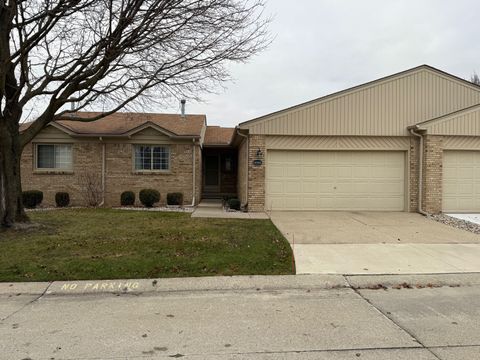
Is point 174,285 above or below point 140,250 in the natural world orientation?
below

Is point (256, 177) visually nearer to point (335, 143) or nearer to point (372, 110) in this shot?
point (335, 143)

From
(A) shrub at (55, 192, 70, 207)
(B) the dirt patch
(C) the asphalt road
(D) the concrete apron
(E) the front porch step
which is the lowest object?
(C) the asphalt road

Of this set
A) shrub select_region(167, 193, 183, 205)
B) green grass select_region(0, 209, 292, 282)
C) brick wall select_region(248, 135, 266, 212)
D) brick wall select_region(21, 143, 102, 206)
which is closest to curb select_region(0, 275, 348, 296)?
green grass select_region(0, 209, 292, 282)

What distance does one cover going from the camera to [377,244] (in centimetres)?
879

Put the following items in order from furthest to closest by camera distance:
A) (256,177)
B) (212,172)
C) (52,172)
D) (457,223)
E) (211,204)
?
(212,172)
(211,204)
(52,172)
(256,177)
(457,223)

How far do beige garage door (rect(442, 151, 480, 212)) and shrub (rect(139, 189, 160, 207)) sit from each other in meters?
10.9

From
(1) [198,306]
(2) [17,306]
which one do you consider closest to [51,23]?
(2) [17,306]

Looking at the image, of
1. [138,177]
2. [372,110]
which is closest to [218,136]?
[138,177]

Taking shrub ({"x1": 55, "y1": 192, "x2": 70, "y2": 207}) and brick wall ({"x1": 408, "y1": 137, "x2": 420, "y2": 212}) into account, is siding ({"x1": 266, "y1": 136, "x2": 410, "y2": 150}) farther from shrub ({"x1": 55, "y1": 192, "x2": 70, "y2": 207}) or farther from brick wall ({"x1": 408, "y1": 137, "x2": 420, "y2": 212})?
shrub ({"x1": 55, "y1": 192, "x2": 70, "y2": 207})

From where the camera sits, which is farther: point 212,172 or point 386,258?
point 212,172

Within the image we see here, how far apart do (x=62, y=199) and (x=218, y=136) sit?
29.2ft

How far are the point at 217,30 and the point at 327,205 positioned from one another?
7323mm

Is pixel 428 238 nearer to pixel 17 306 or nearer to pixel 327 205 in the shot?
pixel 327 205

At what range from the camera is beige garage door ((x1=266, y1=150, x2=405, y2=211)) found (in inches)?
559
